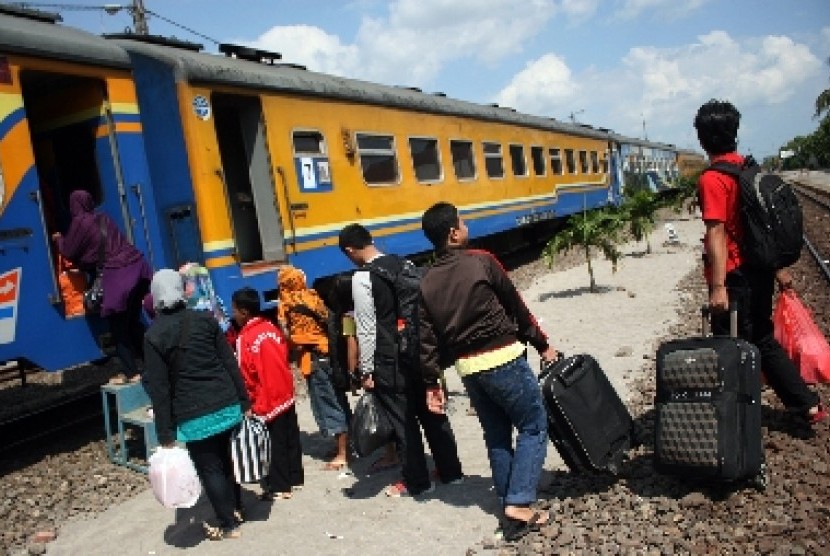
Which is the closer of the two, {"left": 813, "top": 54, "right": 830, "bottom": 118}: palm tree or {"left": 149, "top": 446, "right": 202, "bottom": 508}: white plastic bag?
{"left": 149, "top": 446, "right": 202, "bottom": 508}: white plastic bag

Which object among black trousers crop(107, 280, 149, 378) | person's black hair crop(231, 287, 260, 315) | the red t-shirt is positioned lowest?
black trousers crop(107, 280, 149, 378)

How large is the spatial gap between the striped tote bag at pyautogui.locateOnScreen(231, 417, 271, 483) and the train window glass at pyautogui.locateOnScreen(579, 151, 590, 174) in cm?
1594

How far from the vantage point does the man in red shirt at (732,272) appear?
365 centimetres

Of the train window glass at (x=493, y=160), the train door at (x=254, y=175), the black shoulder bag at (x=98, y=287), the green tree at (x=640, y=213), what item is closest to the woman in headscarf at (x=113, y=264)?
the black shoulder bag at (x=98, y=287)

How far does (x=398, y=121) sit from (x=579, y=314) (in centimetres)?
359

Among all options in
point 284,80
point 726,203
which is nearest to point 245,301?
point 726,203

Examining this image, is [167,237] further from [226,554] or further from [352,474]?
[226,554]

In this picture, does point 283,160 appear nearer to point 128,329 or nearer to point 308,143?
point 308,143

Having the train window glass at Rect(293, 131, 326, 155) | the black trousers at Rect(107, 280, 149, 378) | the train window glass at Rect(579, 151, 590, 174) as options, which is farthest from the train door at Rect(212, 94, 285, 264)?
the train window glass at Rect(579, 151, 590, 174)

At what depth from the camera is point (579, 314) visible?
29.6 feet

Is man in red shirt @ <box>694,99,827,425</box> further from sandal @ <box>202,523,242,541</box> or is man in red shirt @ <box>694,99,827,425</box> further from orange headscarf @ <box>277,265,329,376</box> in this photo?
sandal @ <box>202,523,242,541</box>

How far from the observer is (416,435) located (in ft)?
13.8

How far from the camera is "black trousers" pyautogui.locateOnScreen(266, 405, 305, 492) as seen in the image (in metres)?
4.49

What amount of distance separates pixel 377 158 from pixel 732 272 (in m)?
5.76
